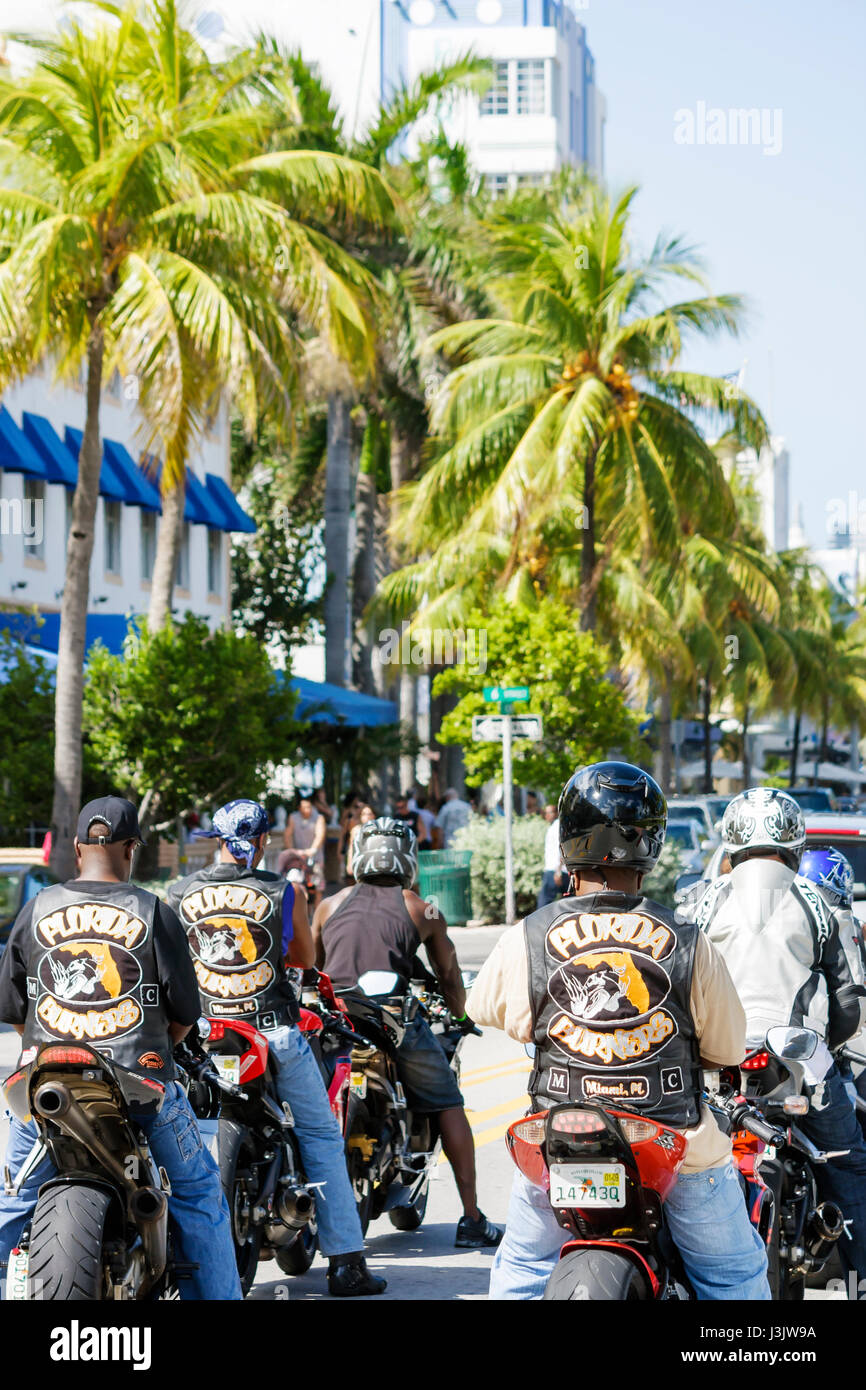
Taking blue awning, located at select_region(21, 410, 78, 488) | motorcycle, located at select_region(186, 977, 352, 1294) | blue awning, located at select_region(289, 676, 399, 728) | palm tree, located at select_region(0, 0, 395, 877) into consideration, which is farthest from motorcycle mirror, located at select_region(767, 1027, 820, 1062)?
blue awning, located at select_region(21, 410, 78, 488)

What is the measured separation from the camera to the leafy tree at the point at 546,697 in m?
25.0

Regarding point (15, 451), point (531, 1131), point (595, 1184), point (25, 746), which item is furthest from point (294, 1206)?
point (15, 451)

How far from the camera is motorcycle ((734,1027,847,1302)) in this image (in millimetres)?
5047

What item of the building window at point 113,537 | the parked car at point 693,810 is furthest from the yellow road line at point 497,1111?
the building window at point 113,537

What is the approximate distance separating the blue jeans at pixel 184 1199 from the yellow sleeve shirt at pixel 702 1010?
42.1 inches

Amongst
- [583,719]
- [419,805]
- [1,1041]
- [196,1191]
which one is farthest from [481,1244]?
[419,805]

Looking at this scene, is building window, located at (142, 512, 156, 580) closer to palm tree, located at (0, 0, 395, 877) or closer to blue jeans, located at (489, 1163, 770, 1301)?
palm tree, located at (0, 0, 395, 877)

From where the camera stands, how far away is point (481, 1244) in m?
6.95

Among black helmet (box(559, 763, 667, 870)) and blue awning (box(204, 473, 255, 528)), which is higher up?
blue awning (box(204, 473, 255, 528))

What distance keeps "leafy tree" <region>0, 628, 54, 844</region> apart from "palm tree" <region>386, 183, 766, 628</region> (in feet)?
25.4

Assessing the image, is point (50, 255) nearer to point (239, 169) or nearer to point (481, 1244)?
point (239, 169)
